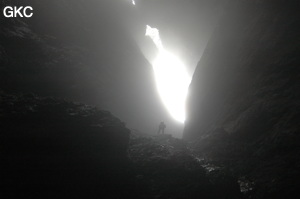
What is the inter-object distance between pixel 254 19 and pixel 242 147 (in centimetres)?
1813

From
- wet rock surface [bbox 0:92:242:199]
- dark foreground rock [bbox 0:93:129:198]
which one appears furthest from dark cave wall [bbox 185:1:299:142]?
dark foreground rock [bbox 0:93:129:198]

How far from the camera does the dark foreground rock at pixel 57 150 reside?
600 inches

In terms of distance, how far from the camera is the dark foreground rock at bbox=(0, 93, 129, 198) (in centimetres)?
1524

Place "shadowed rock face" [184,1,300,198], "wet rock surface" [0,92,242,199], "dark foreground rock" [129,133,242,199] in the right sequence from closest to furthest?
"wet rock surface" [0,92,242,199] → "dark foreground rock" [129,133,242,199] → "shadowed rock face" [184,1,300,198]

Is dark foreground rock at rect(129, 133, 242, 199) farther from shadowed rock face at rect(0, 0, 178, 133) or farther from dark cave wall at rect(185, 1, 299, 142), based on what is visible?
shadowed rock face at rect(0, 0, 178, 133)

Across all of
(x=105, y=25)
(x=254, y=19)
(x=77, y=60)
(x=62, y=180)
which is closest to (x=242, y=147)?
(x=62, y=180)

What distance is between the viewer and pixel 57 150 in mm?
17156

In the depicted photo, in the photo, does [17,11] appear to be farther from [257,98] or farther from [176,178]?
[257,98]

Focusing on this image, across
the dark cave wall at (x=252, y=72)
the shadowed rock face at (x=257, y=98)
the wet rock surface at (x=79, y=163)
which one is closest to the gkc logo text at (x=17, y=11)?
the wet rock surface at (x=79, y=163)

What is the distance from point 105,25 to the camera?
4794 centimetres

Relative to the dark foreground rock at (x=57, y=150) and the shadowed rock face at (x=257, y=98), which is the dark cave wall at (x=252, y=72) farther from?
the dark foreground rock at (x=57, y=150)

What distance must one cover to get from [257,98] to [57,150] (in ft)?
61.5

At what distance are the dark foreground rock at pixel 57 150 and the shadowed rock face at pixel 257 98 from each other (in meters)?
10.0

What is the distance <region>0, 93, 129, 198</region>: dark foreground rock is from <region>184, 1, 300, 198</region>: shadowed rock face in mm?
10023
